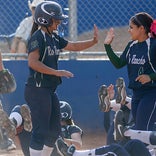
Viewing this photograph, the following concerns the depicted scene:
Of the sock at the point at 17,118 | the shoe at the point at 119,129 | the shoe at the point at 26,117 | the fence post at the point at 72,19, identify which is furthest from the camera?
the fence post at the point at 72,19

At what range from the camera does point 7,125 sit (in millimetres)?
6480

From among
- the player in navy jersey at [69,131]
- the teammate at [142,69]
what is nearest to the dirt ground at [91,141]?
the player in navy jersey at [69,131]

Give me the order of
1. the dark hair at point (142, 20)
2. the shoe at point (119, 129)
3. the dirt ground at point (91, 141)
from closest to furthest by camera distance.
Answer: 1. the shoe at point (119, 129)
2. the dark hair at point (142, 20)
3. the dirt ground at point (91, 141)

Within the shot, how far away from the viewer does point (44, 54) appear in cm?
641

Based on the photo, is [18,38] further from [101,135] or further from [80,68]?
[101,135]

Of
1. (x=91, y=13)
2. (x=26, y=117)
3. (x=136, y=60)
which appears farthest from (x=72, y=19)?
(x=91, y=13)

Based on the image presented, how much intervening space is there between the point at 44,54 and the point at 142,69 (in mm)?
920

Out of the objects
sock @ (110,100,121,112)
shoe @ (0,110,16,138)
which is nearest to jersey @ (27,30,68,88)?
shoe @ (0,110,16,138)

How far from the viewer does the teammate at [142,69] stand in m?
6.45

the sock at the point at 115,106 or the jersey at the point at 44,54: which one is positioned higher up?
the jersey at the point at 44,54

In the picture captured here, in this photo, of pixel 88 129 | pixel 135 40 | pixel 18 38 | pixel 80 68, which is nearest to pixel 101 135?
pixel 88 129

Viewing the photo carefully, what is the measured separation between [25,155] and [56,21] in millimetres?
1399

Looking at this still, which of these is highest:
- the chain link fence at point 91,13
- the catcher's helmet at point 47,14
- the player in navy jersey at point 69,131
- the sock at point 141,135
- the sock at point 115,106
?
the catcher's helmet at point 47,14

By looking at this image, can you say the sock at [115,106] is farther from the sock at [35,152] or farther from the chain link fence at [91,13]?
the chain link fence at [91,13]
